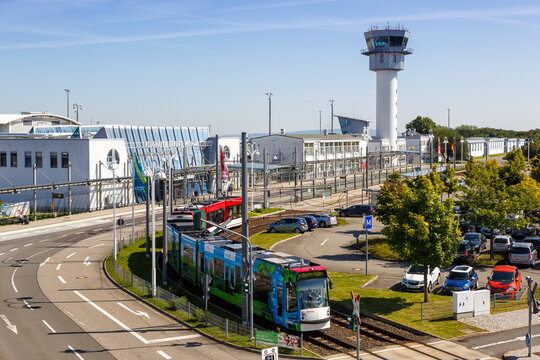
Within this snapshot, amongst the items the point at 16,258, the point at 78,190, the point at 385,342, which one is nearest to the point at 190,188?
the point at 78,190

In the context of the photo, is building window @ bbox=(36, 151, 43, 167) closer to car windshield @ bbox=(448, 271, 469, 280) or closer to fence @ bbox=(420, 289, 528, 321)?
car windshield @ bbox=(448, 271, 469, 280)

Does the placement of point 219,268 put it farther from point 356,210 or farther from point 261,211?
point 261,211

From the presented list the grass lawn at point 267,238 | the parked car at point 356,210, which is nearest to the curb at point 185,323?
the grass lawn at point 267,238

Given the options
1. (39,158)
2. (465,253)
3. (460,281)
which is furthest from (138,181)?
(39,158)

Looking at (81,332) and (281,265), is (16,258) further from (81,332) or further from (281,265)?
(281,265)

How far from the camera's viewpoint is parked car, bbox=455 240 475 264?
41.8m

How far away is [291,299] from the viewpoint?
25.8m

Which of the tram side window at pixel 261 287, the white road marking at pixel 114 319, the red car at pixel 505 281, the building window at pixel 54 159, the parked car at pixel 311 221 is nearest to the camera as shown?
the white road marking at pixel 114 319

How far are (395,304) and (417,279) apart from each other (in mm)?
3865

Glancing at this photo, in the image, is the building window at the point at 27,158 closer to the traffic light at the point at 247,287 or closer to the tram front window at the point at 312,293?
the traffic light at the point at 247,287

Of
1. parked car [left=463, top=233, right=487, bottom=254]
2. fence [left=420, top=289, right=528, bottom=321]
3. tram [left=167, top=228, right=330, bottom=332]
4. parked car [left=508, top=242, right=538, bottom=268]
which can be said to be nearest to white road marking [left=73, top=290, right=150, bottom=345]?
tram [left=167, top=228, right=330, bottom=332]

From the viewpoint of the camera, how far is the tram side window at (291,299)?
25.7 meters

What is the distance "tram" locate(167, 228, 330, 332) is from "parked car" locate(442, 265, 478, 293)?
435 inches

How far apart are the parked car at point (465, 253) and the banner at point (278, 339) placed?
68.9 ft
